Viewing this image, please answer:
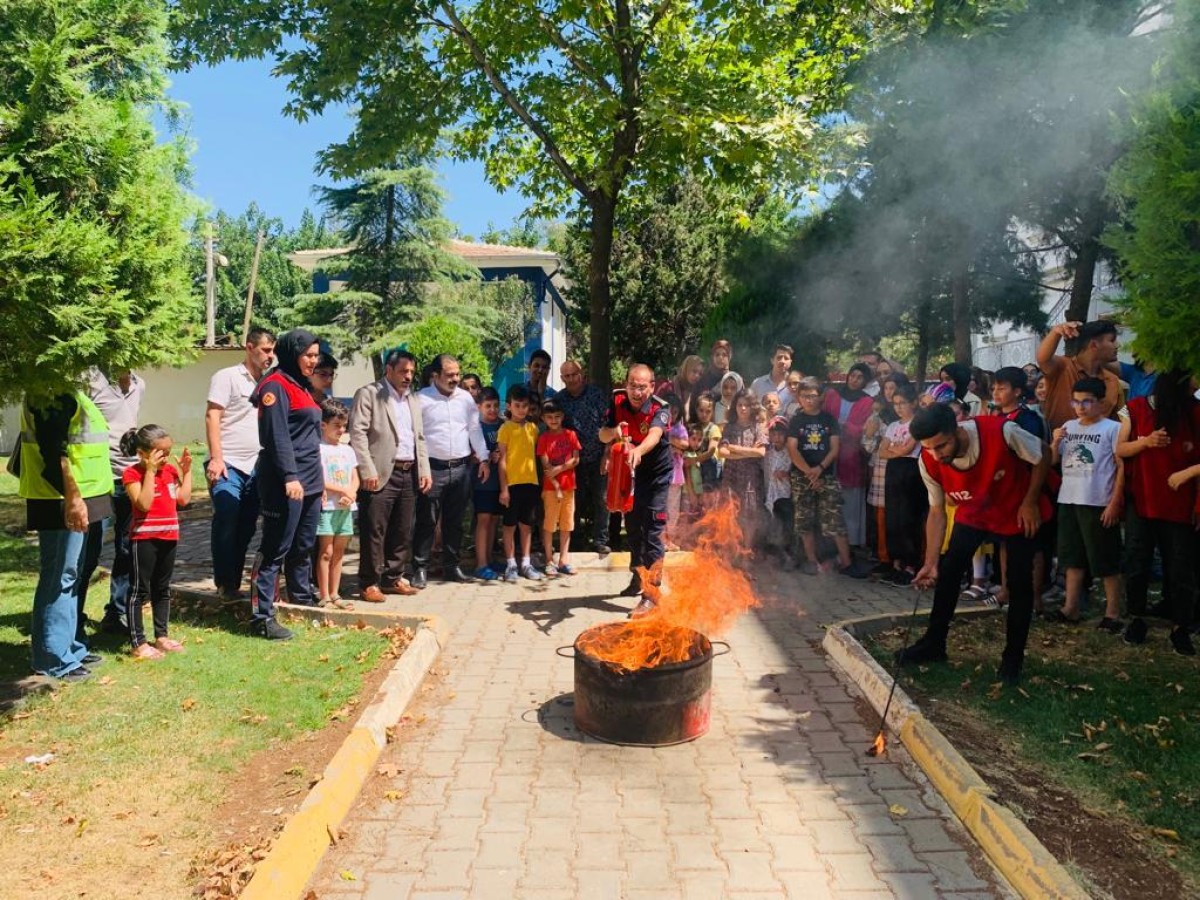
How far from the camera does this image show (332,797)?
396 centimetres

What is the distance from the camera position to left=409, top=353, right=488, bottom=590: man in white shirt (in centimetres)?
827

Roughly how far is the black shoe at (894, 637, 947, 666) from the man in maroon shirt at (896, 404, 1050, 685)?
0.19m

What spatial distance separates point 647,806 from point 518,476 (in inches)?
188

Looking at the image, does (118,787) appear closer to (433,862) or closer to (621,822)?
(433,862)

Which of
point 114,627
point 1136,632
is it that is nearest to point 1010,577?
point 1136,632

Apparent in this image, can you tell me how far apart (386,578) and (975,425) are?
5.33 m

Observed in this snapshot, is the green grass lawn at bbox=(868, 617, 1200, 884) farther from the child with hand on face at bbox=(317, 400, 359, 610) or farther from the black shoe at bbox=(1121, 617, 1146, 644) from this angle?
the child with hand on face at bbox=(317, 400, 359, 610)

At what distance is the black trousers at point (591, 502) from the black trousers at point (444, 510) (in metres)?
1.37

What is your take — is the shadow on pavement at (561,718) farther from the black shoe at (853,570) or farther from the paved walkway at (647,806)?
the black shoe at (853,570)

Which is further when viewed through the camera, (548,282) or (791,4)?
(548,282)

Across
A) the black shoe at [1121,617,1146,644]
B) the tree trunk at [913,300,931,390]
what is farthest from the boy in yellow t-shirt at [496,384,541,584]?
the tree trunk at [913,300,931,390]

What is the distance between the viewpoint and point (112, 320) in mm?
4348

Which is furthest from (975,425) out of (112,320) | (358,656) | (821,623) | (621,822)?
(112,320)

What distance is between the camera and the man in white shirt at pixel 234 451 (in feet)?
22.0
